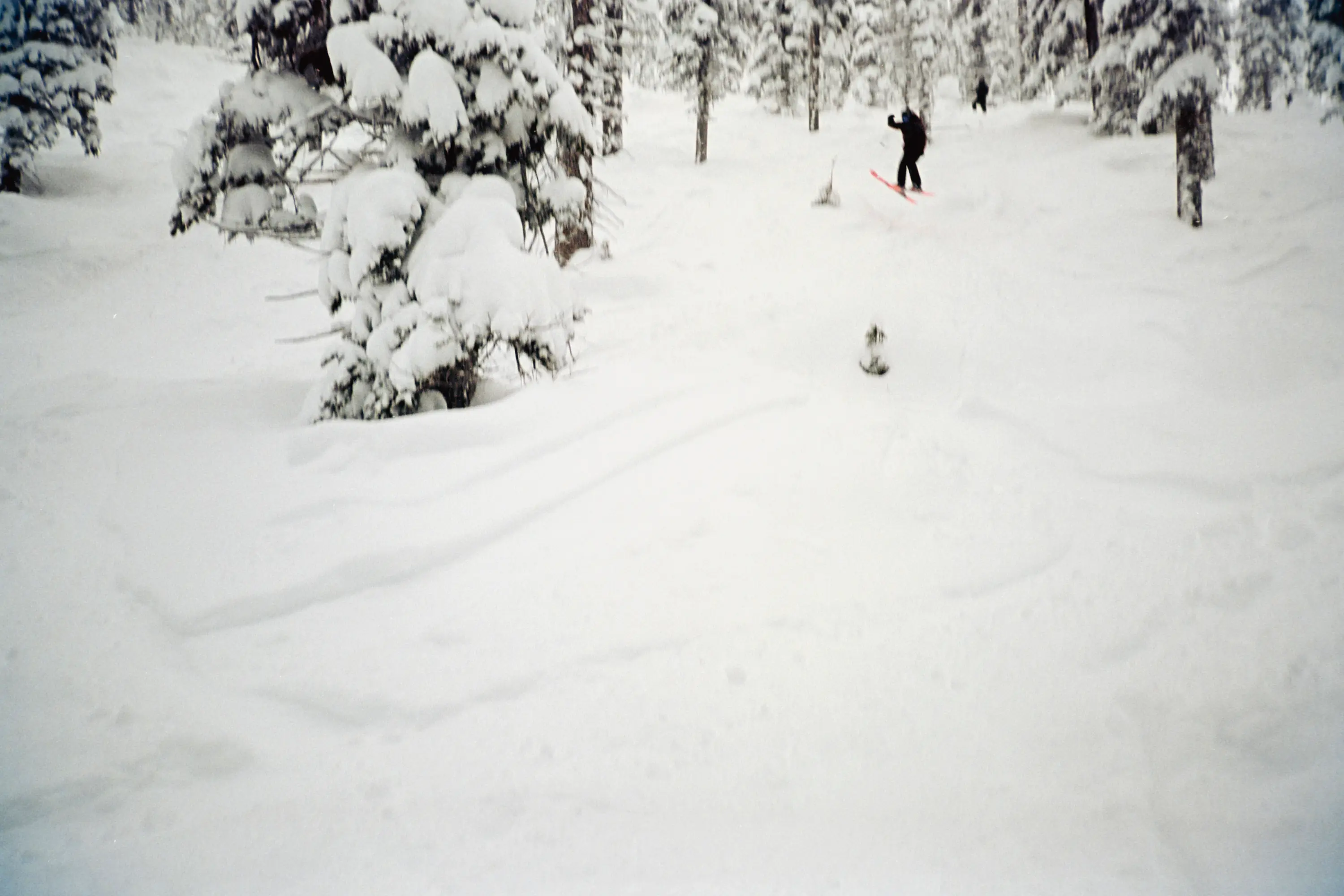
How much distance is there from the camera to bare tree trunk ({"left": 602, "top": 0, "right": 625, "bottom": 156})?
49.6 ft

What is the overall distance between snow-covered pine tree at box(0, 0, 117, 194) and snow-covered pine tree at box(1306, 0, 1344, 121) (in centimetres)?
2441

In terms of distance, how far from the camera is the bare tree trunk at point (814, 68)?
78.9ft

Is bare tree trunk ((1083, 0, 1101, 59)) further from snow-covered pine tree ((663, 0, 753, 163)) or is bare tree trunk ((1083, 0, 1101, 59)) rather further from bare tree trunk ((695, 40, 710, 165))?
bare tree trunk ((695, 40, 710, 165))

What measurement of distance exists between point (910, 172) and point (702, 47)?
9483mm

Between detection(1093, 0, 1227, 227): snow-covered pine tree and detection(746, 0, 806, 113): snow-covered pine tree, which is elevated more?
detection(746, 0, 806, 113): snow-covered pine tree

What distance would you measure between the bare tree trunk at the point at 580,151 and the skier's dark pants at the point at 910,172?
7.17m

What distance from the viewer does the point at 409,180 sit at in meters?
5.16

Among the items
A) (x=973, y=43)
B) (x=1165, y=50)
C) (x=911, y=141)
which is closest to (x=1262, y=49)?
(x=973, y=43)

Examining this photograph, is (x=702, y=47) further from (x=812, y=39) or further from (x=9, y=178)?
(x=9, y=178)

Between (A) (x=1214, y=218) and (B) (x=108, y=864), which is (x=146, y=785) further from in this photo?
(A) (x=1214, y=218)

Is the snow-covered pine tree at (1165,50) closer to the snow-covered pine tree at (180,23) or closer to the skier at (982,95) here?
the skier at (982,95)

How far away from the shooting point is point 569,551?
4199 mm

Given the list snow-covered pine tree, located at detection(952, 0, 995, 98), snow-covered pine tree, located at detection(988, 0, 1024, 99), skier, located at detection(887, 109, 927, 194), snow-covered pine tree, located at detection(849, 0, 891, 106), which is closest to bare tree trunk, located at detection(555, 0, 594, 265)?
skier, located at detection(887, 109, 927, 194)

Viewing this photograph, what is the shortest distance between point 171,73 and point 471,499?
120ft
